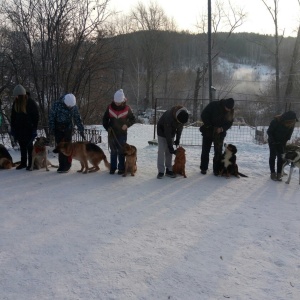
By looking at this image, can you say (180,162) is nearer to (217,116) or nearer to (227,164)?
(227,164)

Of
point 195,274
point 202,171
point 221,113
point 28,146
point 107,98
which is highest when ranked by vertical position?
point 107,98

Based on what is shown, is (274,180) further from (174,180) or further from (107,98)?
(107,98)

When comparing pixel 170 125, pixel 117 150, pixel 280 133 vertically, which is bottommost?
pixel 117 150

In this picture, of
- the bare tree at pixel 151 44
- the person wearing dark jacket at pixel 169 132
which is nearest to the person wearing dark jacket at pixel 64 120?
the person wearing dark jacket at pixel 169 132

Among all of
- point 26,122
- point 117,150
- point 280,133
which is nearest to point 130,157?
point 117,150

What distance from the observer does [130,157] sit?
6508 millimetres

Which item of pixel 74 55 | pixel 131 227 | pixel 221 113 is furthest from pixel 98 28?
pixel 131 227

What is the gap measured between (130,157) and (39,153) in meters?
1.97

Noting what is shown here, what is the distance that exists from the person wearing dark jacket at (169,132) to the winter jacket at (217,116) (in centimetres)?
71

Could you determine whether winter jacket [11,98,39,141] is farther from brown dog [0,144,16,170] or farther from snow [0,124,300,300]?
snow [0,124,300,300]

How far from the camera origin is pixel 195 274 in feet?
9.64

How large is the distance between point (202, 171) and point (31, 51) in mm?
5978

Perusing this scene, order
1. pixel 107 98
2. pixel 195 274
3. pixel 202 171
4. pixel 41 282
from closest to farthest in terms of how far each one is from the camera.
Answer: pixel 41 282 < pixel 195 274 < pixel 202 171 < pixel 107 98

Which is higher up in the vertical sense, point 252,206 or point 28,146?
point 28,146
